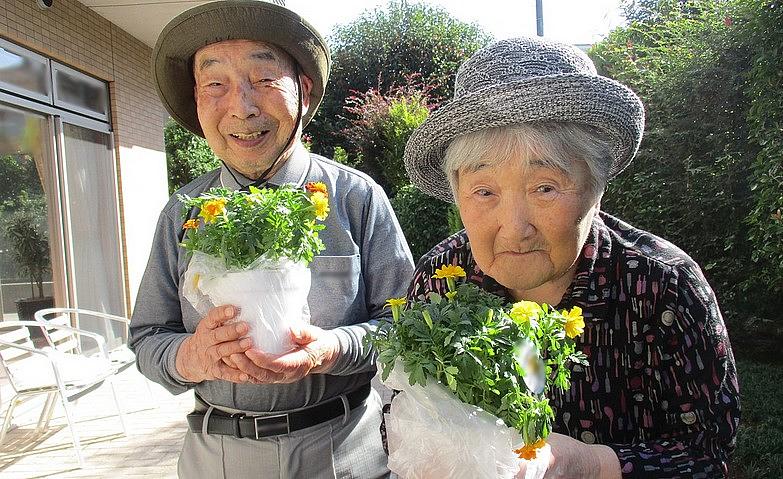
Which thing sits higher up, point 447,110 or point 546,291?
point 447,110

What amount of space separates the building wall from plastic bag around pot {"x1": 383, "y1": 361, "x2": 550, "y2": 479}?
6.04 metres

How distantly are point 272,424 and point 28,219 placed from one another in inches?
222

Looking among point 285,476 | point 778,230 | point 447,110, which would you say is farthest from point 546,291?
point 778,230

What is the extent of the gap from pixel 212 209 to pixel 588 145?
0.86m

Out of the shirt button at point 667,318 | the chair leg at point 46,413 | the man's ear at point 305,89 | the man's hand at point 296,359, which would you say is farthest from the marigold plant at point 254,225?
the chair leg at point 46,413

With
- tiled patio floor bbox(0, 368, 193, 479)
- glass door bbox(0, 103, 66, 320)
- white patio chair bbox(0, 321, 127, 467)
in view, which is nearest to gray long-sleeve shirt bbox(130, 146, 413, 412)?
tiled patio floor bbox(0, 368, 193, 479)

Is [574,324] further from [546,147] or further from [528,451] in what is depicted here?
[546,147]

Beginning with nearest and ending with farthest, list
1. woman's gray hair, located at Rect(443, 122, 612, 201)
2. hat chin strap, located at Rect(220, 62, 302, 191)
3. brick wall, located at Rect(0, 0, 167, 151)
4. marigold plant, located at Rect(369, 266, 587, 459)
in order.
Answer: marigold plant, located at Rect(369, 266, 587, 459) → woman's gray hair, located at Rect(443, 122, 612, 201) → hat chin strap, located at Rect(220, 62, 302, 191) → brick wall, located at Rect(0, 0, 167, 151)

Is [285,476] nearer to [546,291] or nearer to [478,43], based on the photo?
[546,291]

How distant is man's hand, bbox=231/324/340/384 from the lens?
5.03 ft

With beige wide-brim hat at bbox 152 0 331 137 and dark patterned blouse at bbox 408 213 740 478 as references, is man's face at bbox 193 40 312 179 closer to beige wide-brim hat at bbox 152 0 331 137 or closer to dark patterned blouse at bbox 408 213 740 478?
beige wide-brim hat at bbox 152 0 331 137

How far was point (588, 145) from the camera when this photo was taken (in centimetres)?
133

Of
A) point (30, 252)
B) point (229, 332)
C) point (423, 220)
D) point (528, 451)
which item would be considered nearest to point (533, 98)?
point (528, 451)

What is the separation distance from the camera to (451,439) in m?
1.11
